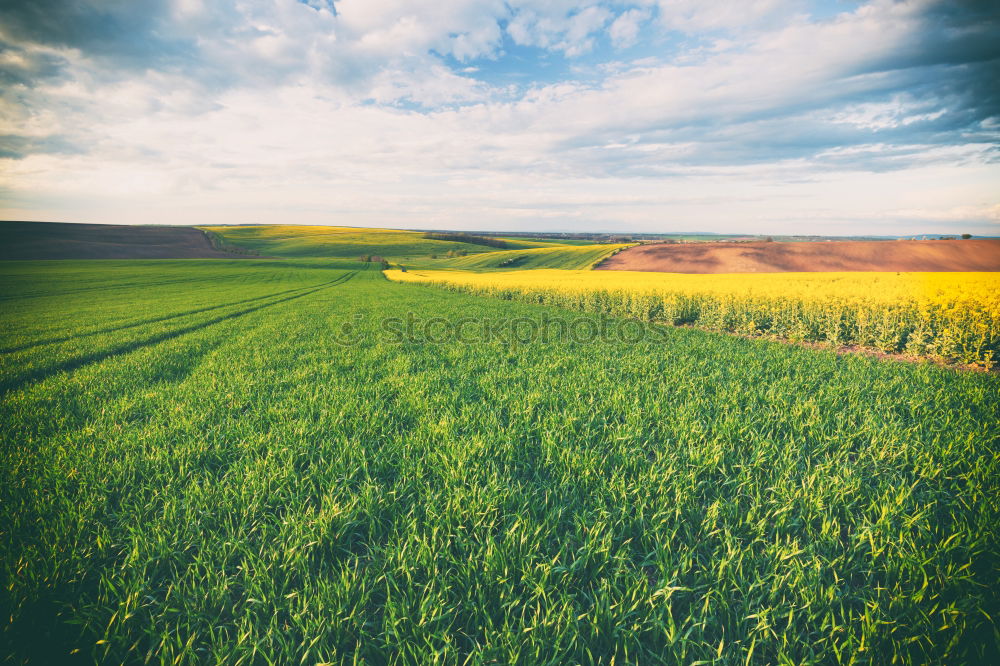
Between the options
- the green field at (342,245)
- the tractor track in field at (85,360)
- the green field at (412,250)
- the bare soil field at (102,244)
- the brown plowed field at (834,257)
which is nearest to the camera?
the tractor track in field at (85,360)

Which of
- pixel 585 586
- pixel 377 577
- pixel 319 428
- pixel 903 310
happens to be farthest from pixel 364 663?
pixel 903 310

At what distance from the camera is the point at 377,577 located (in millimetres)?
2166

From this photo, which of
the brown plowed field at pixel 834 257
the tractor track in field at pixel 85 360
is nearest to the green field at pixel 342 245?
the brown plowed field at pixel 834 257

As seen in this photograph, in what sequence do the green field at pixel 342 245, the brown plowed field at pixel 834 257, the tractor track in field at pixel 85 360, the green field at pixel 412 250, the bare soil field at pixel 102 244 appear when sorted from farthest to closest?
the green field at pixel 342 245 → the green field at pixel 412 250 → the bare soil field at pixel 102 244 → the brown plowed field at pixel 834 257 → the tractor track in field at pixel 85 360

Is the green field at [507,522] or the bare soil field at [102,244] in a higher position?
the bare soil field at [102,244]

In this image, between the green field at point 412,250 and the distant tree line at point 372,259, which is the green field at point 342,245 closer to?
the green field at point 412,250

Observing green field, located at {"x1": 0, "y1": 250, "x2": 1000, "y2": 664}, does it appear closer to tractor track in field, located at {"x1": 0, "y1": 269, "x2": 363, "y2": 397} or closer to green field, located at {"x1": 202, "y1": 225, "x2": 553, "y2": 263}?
tractor track in field, located at {"x1": 0, "y1": 269, "x2": 363, "y2": 397}

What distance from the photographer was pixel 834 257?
43.0 m

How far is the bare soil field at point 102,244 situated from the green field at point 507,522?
84298 millimetres

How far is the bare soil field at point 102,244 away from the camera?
59.5 meters

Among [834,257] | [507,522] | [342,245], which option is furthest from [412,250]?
[507,522]

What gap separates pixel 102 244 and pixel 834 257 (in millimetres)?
118995

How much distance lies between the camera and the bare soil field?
5954 cm

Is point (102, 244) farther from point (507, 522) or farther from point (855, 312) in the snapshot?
point (855, 312)
